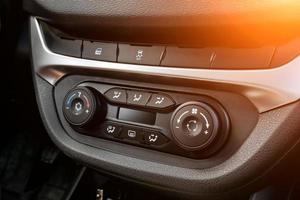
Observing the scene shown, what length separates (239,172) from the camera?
58 cm

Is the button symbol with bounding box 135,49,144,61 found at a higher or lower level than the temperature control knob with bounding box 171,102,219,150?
higher

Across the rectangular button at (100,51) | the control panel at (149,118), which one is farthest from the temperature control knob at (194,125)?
the rectangular button at (100,51)

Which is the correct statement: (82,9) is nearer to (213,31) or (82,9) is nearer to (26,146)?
(213,31)

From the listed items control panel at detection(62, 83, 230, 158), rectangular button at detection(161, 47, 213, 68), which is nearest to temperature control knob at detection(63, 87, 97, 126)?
control panel at detection(62, 83, 230, 158)

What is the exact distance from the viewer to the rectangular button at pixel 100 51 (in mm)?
671

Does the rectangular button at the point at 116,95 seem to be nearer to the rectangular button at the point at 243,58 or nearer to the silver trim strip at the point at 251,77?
the silver trim strip at the point at 251,77

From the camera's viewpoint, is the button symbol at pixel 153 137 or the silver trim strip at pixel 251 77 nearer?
the silver trim strip at pixel 251 77

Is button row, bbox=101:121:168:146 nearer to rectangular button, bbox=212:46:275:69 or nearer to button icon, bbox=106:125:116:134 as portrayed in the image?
button icon, bbox=106:125:116:134

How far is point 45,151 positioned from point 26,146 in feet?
0.16

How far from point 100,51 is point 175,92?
0.39 feet

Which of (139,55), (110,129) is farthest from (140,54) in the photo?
(110,129)

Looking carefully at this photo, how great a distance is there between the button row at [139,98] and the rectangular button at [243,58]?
0.26 feet

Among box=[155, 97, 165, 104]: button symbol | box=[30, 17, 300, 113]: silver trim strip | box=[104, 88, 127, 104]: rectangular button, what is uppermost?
box=[30, 17, 300, 113]: silver trim strip

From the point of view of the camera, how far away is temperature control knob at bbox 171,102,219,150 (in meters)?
0.58
